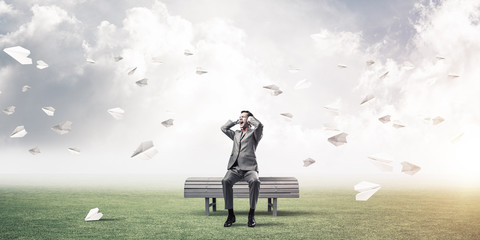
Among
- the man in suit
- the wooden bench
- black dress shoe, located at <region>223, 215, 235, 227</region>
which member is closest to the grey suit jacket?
the man in suit

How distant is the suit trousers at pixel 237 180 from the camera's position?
7094 mm

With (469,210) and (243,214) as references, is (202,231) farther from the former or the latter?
(469,210)

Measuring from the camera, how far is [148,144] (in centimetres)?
756

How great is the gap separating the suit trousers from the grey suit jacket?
0.12 metres

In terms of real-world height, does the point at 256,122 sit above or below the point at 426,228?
above

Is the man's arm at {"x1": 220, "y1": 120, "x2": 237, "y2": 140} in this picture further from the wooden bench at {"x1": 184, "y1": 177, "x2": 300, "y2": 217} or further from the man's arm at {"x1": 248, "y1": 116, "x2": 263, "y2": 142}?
the wooden bench at {"x1": 184, "y1": 177, "x2": 300, "y2": 217}

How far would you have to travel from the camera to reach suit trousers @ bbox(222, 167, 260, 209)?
709cm

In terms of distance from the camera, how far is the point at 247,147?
751 cm

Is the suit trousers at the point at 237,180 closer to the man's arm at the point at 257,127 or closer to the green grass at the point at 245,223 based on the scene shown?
the green grass at the point at 245,223

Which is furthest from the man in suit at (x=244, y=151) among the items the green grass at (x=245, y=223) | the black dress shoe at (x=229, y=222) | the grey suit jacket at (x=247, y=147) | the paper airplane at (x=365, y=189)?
the paper airplane at (x=365, y=189)

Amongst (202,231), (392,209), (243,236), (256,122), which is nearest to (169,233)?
(202,231)

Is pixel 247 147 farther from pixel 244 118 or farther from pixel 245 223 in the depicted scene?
pixel 245 223

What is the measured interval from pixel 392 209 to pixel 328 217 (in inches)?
90.0

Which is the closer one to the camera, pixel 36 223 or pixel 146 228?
pixel 146 228
